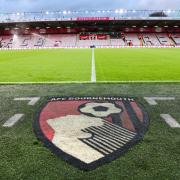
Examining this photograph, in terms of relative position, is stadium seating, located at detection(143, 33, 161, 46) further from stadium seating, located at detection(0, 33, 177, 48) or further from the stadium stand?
the stadium stand

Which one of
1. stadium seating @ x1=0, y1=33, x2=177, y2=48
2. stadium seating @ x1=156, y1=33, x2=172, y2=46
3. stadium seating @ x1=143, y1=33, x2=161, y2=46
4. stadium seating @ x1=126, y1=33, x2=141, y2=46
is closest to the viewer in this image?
stadium seating @ x1=143, y1=33, x2=161, y2=46

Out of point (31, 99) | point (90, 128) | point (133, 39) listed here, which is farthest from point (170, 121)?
point (133, 39)

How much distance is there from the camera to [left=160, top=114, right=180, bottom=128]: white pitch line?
12.9 ft

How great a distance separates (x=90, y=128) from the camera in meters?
3.75

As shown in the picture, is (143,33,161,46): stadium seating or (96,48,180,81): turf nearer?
(96,48,180,81): turf

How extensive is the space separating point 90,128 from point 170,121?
1150 millimetres

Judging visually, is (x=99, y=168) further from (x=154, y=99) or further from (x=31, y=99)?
(x=31, y=99)

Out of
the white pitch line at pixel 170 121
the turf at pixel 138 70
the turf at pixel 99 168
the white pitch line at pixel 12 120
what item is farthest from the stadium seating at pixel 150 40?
the white pitch line at pixel 12 120

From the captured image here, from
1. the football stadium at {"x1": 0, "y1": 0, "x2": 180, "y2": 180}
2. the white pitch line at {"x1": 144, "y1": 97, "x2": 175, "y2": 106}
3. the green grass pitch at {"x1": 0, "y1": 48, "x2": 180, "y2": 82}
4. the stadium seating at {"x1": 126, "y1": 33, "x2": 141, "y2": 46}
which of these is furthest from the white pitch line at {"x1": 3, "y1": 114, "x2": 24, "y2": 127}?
the stadium seating at {"x1": 126, "y1": 33, "x2": 141, "y2": 46}

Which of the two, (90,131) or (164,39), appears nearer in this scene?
(90,131)

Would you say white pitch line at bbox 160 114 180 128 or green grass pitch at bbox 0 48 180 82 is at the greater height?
white pitch line at bbox 160 114 180 128

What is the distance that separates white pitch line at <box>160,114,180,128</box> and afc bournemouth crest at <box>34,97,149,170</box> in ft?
0.90

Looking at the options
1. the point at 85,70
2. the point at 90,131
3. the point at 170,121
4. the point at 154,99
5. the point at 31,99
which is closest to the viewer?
the point at 90,131

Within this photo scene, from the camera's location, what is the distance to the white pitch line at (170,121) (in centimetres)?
395
